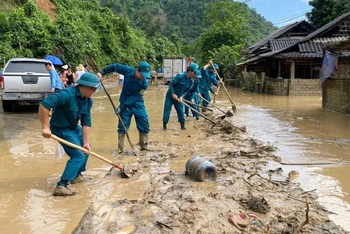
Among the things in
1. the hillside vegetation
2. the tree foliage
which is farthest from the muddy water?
the tree foliage

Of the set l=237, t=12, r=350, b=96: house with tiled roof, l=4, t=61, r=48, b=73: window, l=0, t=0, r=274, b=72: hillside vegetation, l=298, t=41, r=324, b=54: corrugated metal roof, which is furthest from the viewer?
A: l=298, t=41, r=324, b=54: corrugated metal roof

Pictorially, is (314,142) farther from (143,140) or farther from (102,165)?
(102,165)

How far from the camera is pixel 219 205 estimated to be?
4035 mm

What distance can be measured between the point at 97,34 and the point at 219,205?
30.7 metres

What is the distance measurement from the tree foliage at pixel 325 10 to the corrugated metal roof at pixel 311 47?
8299mm

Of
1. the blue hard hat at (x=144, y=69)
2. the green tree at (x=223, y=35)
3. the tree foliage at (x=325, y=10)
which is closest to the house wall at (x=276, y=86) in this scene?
the green tree at (x=223, y=35)

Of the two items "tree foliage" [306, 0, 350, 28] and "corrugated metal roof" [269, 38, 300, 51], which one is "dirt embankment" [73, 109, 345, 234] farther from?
"tree foliage" [306, 0, 350, 28]

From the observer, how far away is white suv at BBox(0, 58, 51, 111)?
10.6 metres

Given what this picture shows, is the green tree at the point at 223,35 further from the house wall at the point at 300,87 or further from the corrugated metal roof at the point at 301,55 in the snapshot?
the house wall at the point at 300,87

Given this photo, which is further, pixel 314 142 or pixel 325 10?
pixel 325 10

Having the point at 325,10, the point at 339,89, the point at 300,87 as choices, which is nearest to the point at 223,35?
the point at 325,10

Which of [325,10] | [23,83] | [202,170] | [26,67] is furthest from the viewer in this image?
[325,10]

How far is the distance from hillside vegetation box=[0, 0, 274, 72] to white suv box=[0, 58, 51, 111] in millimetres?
6809

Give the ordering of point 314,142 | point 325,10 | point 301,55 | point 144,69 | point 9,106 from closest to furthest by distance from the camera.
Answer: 1. point 144,69
2. point 314,142
3. point 9,106
4. point 301,55
5. point 325,10
